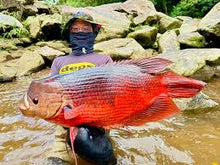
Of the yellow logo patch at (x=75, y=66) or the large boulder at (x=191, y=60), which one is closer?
the yellow logo patch at (x=75, y=66)

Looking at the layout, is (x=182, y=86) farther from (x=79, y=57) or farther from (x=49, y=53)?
(x=49, y=53)

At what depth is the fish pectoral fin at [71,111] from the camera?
2.42 m

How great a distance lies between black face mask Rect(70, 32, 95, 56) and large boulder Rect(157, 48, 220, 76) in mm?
4041

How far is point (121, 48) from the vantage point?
10000mm

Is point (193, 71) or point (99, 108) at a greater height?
point (99, 108)

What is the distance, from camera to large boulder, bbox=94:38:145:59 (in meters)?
9.62

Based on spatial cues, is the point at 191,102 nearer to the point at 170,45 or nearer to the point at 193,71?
the point at 193,71

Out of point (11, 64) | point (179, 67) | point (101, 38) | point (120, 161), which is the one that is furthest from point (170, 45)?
point (120, 161)

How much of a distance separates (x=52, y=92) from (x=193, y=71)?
5704 millimetres

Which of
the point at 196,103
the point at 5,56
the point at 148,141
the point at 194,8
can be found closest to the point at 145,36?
the point at 5,56

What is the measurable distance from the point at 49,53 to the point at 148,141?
19.5 ft

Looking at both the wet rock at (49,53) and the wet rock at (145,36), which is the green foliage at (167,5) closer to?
the wet rock at (145,36)

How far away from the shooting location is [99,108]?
2.51m

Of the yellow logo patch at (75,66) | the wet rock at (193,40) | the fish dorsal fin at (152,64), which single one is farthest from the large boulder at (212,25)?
the fish dorsal fin at (152,64)
